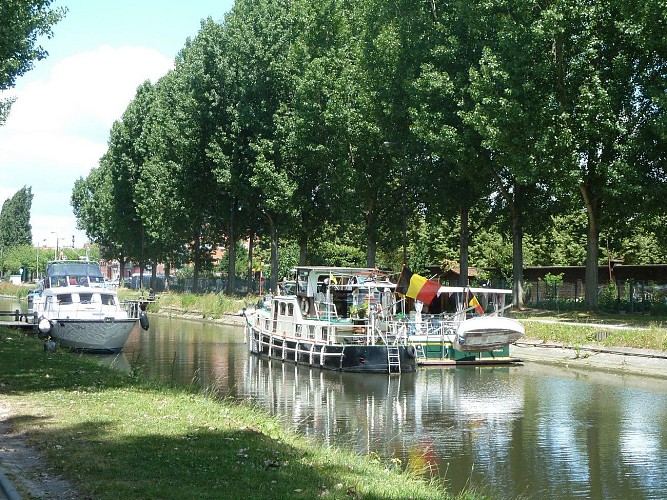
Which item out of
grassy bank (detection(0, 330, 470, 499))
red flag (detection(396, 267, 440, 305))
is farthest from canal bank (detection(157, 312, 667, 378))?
grassy bank (detection(0, 330, 470, 499))

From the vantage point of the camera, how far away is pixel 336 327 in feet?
115

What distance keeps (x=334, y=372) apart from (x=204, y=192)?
39.1 metres

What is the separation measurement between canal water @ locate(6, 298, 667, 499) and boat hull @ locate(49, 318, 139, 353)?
4.87 ft

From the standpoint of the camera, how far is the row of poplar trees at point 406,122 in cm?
4059

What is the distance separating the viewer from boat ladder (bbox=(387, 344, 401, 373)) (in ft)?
109

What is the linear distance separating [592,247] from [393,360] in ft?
53.6

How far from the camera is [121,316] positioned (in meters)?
40.1

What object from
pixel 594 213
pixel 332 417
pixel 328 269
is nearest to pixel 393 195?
pixel 594 213

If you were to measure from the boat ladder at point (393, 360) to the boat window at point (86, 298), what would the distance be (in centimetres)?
1511

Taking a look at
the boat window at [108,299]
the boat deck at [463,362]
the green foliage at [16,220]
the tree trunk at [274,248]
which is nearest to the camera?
the boat deck at [463,362]

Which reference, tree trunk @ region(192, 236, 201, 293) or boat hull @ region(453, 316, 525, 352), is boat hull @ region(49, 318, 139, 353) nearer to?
boat hull @ region(453, 316, 525, 352)

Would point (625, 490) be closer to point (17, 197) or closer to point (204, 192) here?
point (204, 192)

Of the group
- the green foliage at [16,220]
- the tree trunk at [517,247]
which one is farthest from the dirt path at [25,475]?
the green foliage at [16,220]

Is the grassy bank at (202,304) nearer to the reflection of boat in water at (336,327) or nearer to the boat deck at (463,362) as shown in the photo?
the reflection of boat in water at (336,327)
